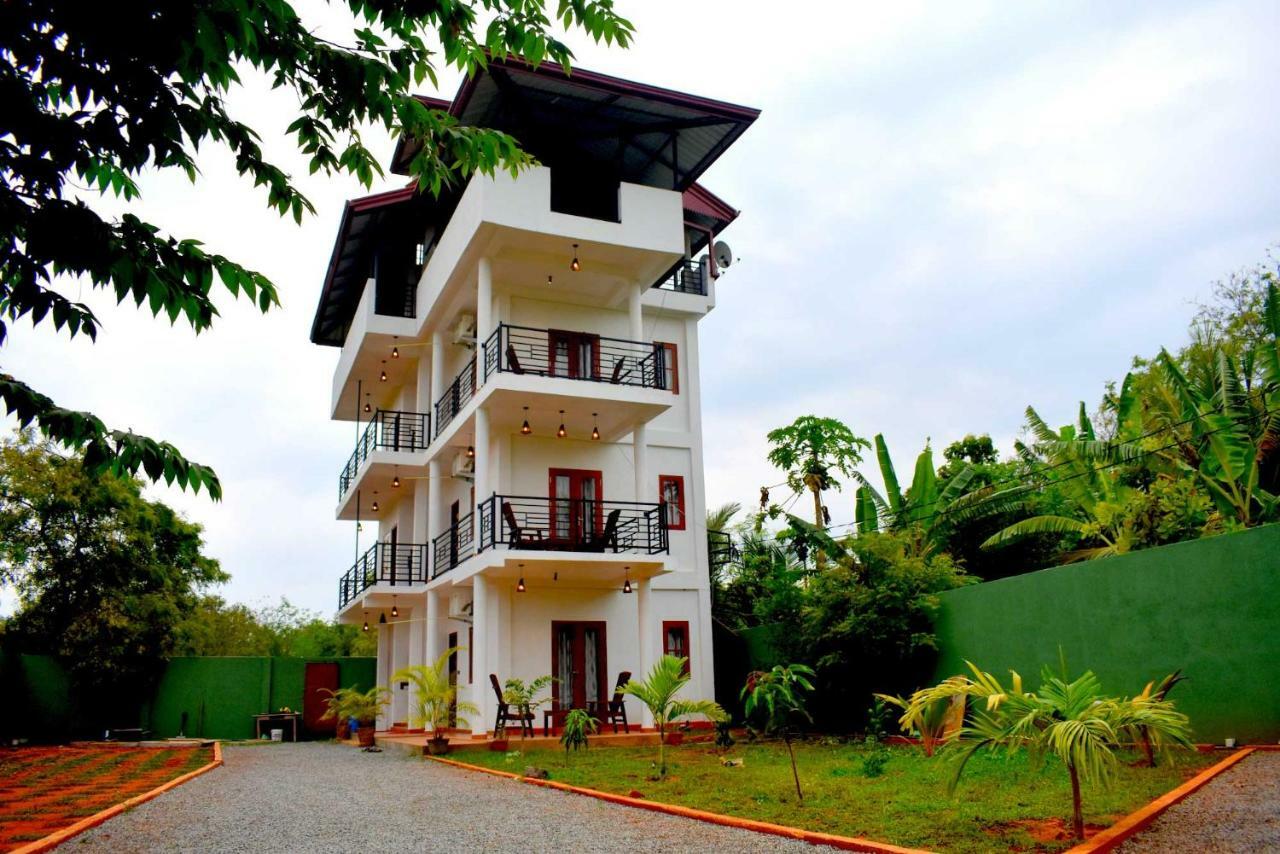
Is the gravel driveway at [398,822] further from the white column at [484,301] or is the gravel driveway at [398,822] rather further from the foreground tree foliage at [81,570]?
the foreground tree foliage at [81,570]

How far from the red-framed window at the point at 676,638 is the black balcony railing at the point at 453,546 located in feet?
13.5

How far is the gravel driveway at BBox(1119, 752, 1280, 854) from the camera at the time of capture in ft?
17.4

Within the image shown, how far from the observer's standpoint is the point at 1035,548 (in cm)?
1988

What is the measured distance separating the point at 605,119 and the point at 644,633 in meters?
9.21

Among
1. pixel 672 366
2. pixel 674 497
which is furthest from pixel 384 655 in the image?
pixel 672 366

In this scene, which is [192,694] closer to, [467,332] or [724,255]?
[467,332]

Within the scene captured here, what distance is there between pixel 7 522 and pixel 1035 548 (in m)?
21.6

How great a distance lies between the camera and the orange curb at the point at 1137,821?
17.3ft

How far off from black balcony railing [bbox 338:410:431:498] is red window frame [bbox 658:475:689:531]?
199 inches

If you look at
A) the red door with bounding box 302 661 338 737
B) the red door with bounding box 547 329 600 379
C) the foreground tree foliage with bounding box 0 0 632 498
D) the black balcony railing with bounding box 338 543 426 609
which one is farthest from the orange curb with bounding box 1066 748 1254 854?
the red door with bounding box 302 661 338 737

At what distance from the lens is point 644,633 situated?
53.6ft

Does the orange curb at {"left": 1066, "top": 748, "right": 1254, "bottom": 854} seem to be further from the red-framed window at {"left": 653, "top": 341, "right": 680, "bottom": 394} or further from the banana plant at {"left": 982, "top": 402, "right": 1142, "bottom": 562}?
the red-framed window at {"left": 653, "top": 341, "right": 680, "bottom": 394}

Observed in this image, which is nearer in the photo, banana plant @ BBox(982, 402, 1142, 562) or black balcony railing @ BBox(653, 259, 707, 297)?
banana plant @ BBox(982, 402, 1142, 562)

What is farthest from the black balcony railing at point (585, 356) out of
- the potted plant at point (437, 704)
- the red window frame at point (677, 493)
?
the potted plant at point (437, 704)
